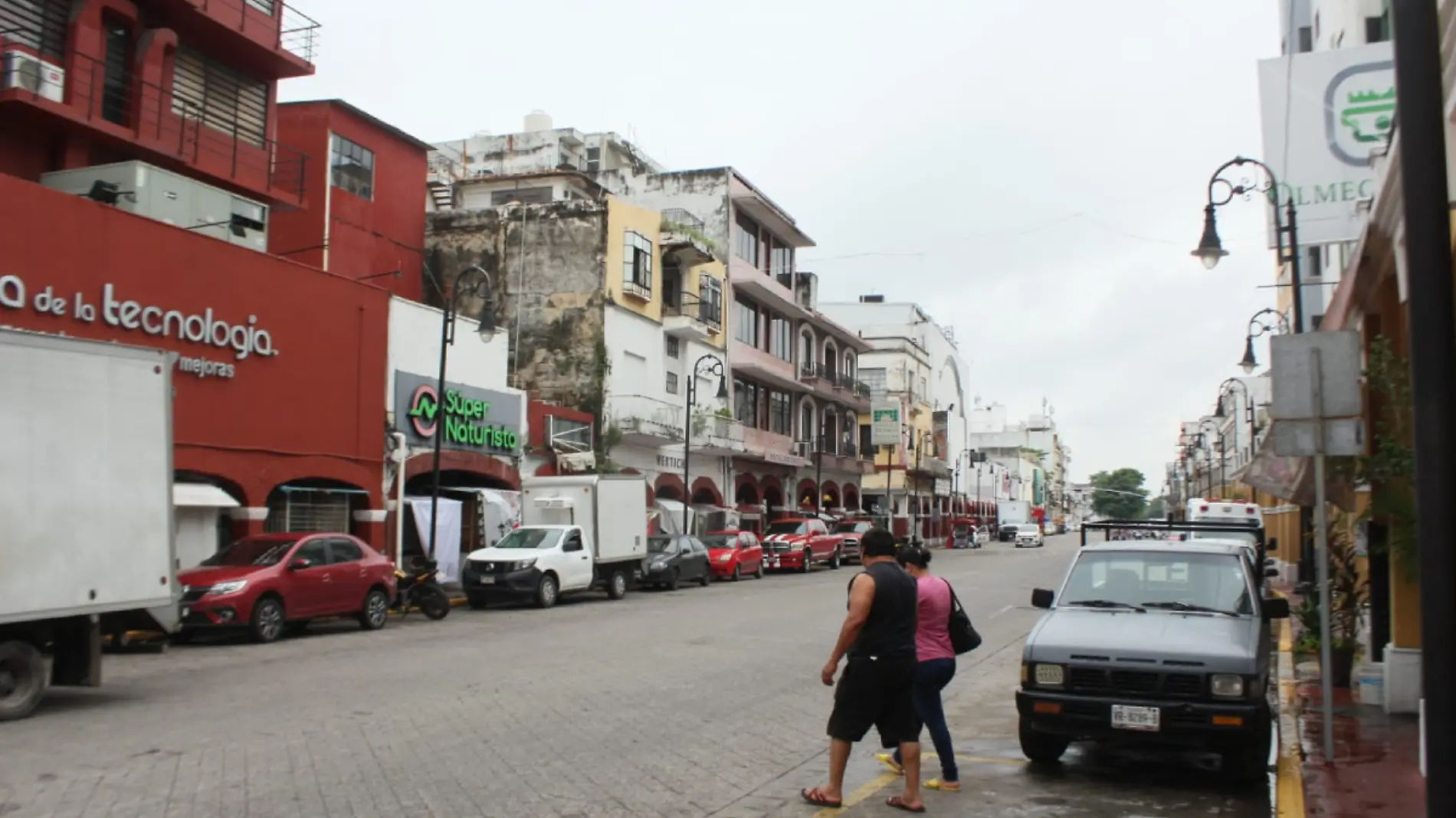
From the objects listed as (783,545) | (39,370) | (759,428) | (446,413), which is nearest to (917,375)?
(759,428)

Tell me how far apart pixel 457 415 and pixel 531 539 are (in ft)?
16.9

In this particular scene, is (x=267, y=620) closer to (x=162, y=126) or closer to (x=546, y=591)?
(x=546, y=591)

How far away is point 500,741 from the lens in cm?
950

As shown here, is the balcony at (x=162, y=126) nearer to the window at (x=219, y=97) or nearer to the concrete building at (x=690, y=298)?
the window at (x=219, y=97)

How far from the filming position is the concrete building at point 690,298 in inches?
1556

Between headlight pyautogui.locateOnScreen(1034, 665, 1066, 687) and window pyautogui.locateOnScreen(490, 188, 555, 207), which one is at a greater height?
window pyautogui.locateOnScreen(490, 188, 555, 207)

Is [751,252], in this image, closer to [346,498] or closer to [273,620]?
[346,498]

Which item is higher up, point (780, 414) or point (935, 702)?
point (780, 414)

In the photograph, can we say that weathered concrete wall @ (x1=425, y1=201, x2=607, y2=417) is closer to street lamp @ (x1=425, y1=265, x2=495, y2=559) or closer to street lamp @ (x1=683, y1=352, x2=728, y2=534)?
street lamp @ (x1=683, y1=352, x2=728, y2=534)

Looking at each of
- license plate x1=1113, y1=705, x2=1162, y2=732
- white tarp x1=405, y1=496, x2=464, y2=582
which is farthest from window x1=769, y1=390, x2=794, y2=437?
license plate x1=1113, y1=705, x2=1162, y2=732

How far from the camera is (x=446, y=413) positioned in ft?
94.8

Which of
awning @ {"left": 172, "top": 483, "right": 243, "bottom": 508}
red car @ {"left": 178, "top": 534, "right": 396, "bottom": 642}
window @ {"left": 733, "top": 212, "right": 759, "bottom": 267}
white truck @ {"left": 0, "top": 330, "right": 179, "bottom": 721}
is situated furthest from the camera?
window @ {"left": 733, "top": 212, "right": 759, "bottom": 267}

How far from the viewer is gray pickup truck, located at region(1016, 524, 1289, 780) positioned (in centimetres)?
797

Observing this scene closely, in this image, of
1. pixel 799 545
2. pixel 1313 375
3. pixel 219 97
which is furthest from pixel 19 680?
pixel 799 545
